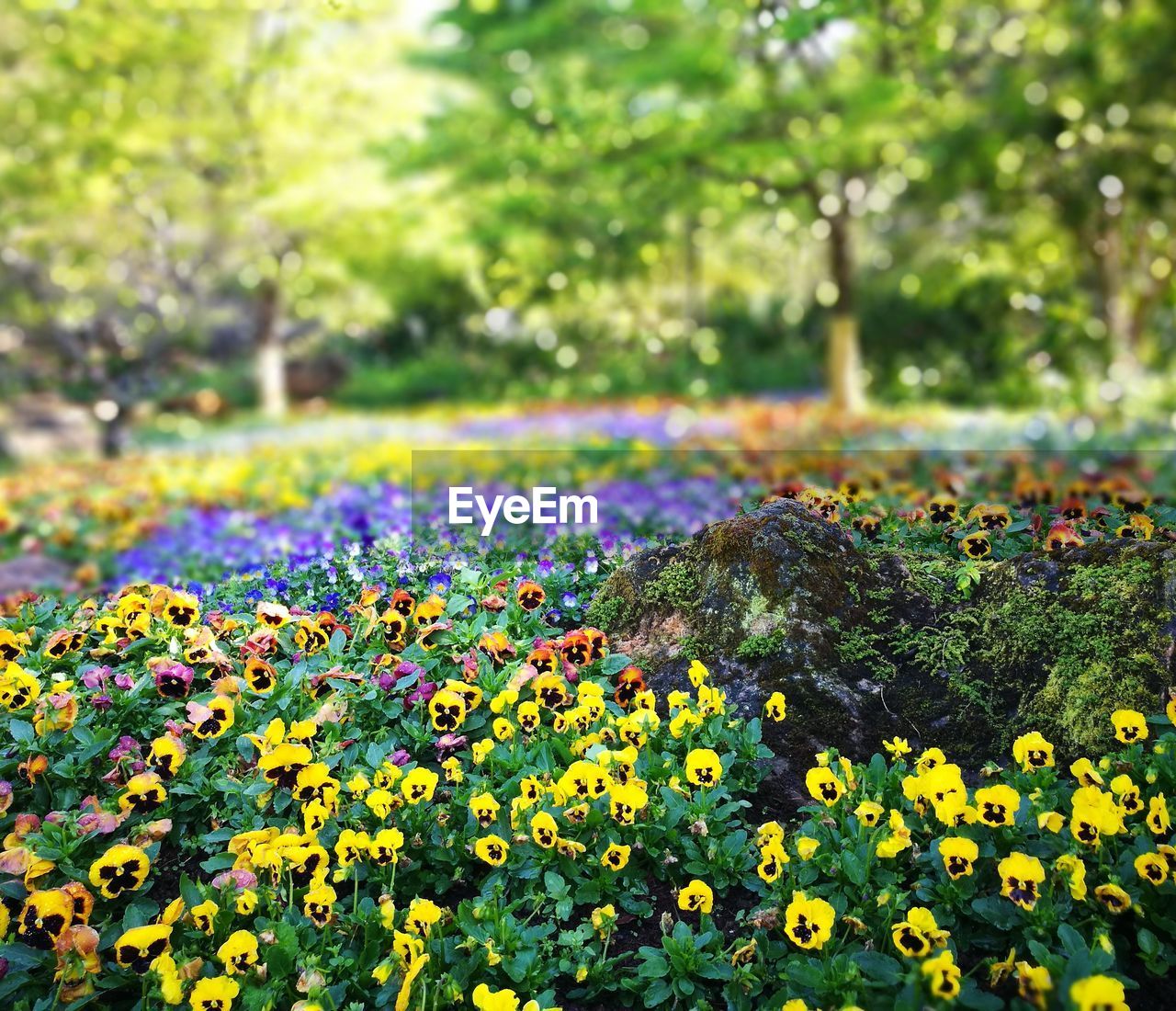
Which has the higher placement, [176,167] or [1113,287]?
[176,167]

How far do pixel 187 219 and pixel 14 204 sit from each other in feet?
9.56

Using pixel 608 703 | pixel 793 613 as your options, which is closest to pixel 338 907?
pixel 608 703

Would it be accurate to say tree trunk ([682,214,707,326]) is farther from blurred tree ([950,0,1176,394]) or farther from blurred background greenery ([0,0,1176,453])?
blurred tree ([950,0,1176,394])

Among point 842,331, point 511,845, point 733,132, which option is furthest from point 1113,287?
point 511,845

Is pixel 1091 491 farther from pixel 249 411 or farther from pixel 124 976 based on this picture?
pixel 249 411

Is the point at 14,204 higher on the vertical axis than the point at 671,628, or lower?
higher

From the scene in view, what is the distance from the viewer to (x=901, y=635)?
3.15m

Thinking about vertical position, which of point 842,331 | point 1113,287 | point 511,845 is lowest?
point 511,845

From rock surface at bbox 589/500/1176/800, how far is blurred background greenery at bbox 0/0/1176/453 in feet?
22.6

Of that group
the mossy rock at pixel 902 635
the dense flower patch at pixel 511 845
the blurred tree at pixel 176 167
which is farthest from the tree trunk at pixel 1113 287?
the dense flower patch at pixel 511 845

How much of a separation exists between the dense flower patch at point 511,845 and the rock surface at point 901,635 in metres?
0.10

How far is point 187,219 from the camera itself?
17.0 meters

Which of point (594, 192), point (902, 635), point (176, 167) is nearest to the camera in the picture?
point (902, 635)

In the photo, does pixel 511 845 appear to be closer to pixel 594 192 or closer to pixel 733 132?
pixel 733 132
